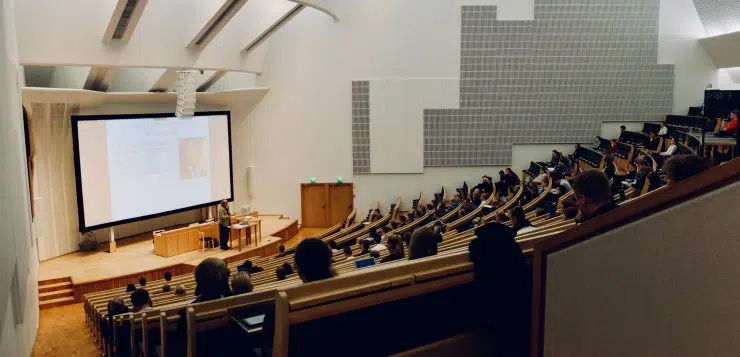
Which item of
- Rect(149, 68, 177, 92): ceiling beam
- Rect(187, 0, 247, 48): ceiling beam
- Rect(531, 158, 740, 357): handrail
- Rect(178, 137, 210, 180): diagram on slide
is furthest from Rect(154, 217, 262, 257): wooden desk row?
Rect(531, 158, 740, 357): handrail

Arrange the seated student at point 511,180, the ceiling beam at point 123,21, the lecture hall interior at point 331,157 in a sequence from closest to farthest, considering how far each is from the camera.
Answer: the lecture hall interior at point 331,157
the ceiling beam at point 123,21
the seated student at point 511,180

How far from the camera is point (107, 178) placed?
34.4 feet

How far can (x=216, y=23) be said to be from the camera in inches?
357

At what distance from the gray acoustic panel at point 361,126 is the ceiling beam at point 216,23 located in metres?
4.04

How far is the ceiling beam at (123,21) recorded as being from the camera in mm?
7453

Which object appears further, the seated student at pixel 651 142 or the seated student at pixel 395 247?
the seated student at pixel 651 142

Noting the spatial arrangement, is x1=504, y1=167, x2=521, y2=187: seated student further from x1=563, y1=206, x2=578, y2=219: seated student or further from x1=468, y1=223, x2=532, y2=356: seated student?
x1=468, y1=223, x2=532, y2=356: seated student

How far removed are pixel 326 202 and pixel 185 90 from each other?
4234 millimetres

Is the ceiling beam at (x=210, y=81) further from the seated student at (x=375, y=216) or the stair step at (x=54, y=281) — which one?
Answer: the stair step at (x=54, y=281)

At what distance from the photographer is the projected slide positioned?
33.7 feet

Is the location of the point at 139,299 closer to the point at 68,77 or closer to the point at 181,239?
the point at 181,239

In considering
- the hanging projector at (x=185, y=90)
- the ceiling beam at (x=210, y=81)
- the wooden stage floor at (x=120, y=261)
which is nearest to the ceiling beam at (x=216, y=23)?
the hanging projector at (x=185, y=90)

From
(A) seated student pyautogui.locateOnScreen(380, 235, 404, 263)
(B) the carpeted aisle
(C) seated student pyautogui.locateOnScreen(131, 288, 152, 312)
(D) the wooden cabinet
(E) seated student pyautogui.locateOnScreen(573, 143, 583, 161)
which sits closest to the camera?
(A) seated student pyautogui.locateOnScreen(380, 235, 404, 263)

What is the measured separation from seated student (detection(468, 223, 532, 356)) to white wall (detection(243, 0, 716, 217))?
1085cm
